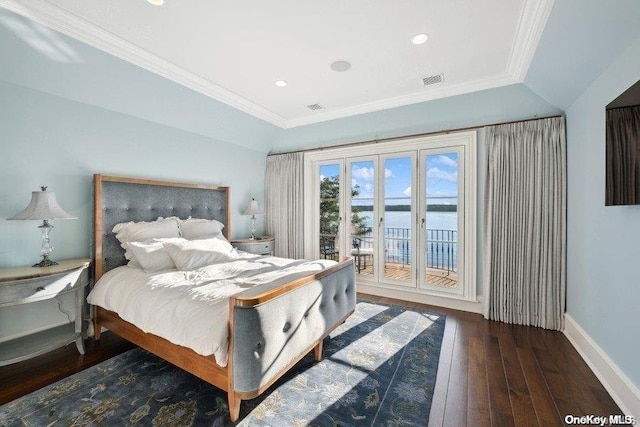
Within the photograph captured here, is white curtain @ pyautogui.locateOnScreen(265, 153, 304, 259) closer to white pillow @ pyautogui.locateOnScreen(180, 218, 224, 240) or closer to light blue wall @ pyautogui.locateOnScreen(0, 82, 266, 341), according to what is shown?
white pillow @ pyautogui.locateOnScreen(180, 218, 224, 240)

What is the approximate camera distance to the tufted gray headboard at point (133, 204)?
2.73 m

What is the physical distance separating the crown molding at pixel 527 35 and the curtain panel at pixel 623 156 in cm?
81

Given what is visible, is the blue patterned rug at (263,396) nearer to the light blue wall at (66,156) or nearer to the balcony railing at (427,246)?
the light blue wall at (66,156)

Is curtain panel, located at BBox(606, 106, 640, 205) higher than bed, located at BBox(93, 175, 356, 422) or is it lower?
higher

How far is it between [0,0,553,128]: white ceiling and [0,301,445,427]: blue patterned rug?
271cm

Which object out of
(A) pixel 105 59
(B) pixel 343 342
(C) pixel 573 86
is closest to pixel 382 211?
(B) pixel 343 342

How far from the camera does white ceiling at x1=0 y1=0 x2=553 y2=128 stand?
6.66 feet

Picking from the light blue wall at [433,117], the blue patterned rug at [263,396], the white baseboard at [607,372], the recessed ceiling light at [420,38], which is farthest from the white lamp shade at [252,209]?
the white baseboard at [607,372]

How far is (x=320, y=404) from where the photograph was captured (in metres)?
1.79

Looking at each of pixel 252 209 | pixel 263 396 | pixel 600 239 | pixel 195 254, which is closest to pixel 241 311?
pixel 263 396

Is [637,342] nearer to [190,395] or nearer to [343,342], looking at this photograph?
[343,342]

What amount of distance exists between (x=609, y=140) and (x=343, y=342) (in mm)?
2598

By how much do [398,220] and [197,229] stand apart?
2.73 meters

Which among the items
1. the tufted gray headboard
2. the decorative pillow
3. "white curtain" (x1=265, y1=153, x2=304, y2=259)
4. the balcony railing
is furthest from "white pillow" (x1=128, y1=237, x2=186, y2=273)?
the balcony railing
